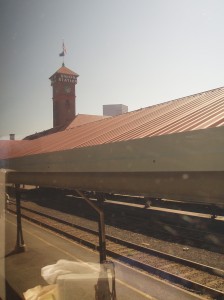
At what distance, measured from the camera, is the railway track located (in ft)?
25.6

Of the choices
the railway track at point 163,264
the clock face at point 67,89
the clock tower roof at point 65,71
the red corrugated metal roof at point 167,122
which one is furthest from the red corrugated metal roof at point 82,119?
the red corrugated metal roof at point 167,122

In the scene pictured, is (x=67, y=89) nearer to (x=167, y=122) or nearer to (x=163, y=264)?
(x=163, y=264)

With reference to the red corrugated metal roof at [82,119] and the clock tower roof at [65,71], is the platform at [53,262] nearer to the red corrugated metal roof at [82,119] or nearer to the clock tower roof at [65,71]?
the red corrugated metal roof at [82,119]

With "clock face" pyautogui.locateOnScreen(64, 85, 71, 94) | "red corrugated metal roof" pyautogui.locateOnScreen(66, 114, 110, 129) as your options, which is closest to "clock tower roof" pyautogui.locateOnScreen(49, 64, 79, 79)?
"clock face" pyautogui.locateOnScreen(64, 85, 71, 94)

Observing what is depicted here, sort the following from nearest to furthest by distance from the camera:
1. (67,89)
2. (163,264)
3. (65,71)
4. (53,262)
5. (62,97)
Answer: (163,264) → (53,262) → (62,97) → (67,89) → (65,71)

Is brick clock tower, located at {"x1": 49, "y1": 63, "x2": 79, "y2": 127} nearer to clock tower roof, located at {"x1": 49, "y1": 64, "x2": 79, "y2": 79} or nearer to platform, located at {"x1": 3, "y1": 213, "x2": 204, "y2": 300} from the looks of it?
clock tower roof, located at {"x1": 49, "y1": 64, "x2": 79, "y2": 79}

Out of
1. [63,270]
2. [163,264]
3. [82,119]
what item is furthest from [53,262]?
[82,119]

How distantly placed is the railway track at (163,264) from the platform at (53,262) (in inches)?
14.2

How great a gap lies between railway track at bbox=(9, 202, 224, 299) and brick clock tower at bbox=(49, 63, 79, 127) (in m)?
32.0

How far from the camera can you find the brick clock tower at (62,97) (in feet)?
147

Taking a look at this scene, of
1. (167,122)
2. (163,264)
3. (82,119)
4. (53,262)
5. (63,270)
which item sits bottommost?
(53,262)

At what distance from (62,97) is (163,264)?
3849cm

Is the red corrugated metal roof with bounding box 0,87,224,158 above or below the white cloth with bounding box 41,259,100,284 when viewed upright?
above

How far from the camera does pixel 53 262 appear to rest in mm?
10070
